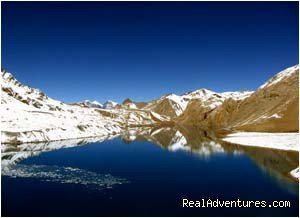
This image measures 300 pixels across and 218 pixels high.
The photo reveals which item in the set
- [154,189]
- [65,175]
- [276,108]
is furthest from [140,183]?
[276,108]

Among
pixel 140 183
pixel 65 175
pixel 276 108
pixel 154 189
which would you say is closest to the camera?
pixel 154 189

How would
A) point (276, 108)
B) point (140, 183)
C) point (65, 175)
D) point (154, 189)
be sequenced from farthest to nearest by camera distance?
point (276, 108) < point (65, 175) < point (140, 183) < point (154, 189)

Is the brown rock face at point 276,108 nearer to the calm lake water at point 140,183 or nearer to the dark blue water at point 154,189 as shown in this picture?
the calm lake water at point 140,183

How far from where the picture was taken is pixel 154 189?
38625 millimetres

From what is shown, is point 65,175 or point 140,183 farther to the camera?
point 65,175

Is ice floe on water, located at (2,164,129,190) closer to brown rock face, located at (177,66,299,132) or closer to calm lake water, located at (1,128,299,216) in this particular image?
calm lake water, located at (1,128,299,216)

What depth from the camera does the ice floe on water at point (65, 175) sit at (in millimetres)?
41991

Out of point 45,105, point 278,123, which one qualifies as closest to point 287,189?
point 278,123

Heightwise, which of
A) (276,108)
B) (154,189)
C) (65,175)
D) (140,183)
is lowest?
(154,189)

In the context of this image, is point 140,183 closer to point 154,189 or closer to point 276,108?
point 154,189

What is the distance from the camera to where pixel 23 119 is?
102 m

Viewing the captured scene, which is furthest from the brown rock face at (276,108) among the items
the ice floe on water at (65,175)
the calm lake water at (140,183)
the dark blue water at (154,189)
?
the ice floe on water at (65,175)

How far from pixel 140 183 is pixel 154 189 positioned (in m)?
3.74

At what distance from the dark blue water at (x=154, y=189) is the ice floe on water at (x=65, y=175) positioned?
1.21 metres
